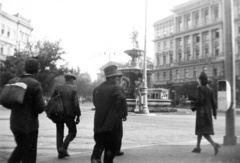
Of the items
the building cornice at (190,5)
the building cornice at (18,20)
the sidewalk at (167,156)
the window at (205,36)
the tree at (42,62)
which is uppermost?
the building cornice at (190,5)

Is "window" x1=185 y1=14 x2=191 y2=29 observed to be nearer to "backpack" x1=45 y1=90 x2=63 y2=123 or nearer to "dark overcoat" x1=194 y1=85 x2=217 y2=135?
"dark overcoat" x1=194 y1=85 x2=217 y2=135

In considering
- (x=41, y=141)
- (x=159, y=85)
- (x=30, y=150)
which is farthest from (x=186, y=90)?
(x=30, y=150)

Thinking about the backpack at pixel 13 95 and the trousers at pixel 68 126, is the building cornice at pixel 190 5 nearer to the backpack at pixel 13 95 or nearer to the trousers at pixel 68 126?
the trousers at pixel 68 126

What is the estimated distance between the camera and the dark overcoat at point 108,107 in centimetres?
442

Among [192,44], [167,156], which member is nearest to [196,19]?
[192,44]

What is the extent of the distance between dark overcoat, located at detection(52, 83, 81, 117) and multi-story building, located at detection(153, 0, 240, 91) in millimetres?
36711

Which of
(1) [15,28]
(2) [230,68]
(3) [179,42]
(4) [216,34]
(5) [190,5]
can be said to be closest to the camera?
(2) [230,68]

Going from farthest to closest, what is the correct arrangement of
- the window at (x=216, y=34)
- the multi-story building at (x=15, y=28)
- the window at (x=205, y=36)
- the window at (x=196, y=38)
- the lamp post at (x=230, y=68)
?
the window at (x=196, y=38) → the window at (x=205, y=36) → the window at (x=216, y=34) → the multi-story building at (x=15, y=28) → the lamp post at (x=230, y=68)

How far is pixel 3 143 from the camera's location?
8.04 metres

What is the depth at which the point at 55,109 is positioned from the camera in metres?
5.95

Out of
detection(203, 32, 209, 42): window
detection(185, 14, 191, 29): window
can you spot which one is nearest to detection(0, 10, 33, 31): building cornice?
detection(203, 32, 209, 42): window

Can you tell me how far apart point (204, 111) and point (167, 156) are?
120 centimetres

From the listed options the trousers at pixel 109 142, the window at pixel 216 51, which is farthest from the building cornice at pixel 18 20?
the trousers at pixel 109 142

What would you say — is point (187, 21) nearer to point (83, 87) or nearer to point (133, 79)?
point (133, 79)
